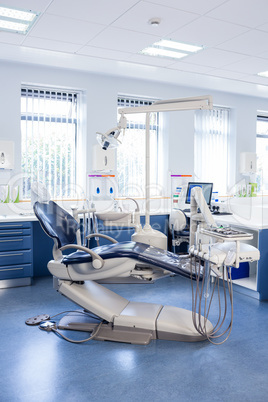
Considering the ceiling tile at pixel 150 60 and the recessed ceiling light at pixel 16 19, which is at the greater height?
the recessed ceiling light at pixel 16 19

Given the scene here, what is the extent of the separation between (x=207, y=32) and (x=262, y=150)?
3.99 m

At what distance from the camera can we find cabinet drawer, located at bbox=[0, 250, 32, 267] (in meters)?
3.88

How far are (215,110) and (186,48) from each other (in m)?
2.40

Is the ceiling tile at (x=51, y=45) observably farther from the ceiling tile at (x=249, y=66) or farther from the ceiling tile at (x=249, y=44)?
the ceiling tile at (x=249, y=66)

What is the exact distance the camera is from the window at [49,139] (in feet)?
16.1

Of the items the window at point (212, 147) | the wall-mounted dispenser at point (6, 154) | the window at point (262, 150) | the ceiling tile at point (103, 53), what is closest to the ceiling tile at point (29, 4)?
the ceiling tile at point (103, 53)

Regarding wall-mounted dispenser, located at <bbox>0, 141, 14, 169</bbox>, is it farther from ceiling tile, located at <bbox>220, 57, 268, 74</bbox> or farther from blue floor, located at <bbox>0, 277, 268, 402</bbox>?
ceiling tile, located at <bbox>220, 57, 268, 74</bbox>

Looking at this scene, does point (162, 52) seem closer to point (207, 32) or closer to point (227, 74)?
point (207, 32)

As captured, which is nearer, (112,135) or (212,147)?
(112,135)

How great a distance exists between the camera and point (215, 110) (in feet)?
21.1

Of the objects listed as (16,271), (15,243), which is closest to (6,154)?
(15,243)

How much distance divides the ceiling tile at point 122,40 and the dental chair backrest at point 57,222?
1.81 m

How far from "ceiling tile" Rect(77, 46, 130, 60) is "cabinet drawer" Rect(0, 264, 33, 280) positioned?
247 cm

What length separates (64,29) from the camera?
11.9 feet
